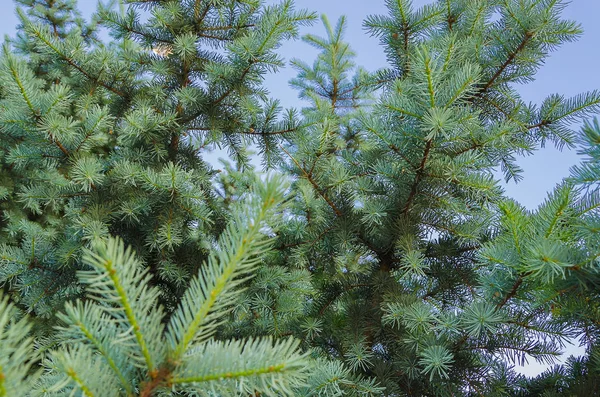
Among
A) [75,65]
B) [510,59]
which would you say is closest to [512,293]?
[510,59]

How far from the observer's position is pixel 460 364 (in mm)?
1879

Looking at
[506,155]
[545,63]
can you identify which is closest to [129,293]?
[506,155]

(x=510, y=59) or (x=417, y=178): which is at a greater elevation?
(x=510, y=59)

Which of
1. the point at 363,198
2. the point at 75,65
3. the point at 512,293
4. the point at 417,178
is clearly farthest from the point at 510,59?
the point at 75,65

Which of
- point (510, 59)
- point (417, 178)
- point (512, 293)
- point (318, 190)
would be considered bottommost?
point (512, 293)

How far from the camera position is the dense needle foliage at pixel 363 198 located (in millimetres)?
1478

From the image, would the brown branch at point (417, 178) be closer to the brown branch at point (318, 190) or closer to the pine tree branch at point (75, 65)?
the brown branch at point (318, 190)

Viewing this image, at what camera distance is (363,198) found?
2.23 meters

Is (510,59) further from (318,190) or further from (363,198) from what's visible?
(318,190)

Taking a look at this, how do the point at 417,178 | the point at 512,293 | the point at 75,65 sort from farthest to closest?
the point at 75,65
the point at 417,178
the point at 512,293

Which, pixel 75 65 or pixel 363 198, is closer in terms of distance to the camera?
pixel 363 198

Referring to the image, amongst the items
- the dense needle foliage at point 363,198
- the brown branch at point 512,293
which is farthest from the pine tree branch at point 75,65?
the brown branch at point 512,293

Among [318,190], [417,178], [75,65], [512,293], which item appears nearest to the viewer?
[512,293]

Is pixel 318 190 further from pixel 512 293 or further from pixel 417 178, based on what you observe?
pixel 512 293
